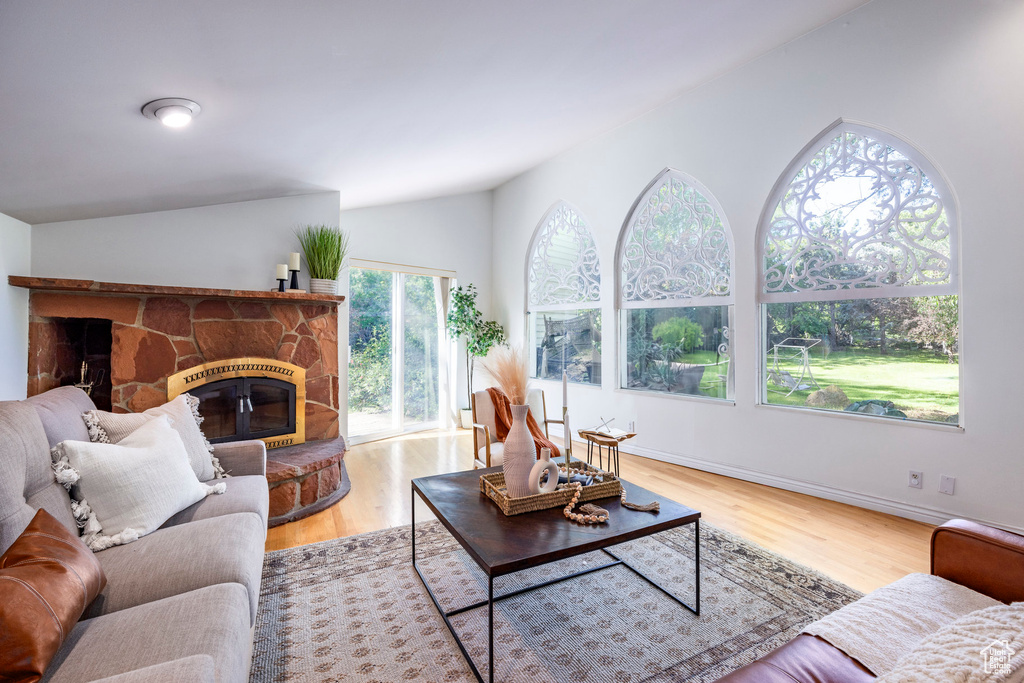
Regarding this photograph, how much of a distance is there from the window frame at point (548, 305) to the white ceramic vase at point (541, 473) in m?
3.02

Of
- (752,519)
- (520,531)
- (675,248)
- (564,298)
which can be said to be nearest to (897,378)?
(752,519)

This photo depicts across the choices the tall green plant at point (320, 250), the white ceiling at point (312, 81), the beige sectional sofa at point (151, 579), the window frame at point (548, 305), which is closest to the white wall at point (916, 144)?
the white ceiling at point (312, 81)

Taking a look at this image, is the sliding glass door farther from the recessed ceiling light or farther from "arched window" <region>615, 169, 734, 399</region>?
the recessed ceiling light

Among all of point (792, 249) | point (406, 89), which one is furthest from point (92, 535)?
point (792, 249)

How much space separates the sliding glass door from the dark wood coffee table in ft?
10.3

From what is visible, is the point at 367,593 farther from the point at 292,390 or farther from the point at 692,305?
the point at 692,305

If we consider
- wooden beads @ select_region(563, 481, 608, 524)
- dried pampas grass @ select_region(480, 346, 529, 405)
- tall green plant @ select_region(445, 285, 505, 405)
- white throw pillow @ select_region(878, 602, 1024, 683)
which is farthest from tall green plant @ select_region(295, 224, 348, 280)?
white throw pillow @ select_region(878, 602, 1024, 683)

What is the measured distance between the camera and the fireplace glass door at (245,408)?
364 centimetres

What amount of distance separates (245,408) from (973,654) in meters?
4.04

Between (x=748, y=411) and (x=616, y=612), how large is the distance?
7.57ft

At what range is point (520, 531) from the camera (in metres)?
1.78

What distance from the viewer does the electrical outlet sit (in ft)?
9.16

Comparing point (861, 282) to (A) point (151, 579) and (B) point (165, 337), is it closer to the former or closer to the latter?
(A) point (151, 579)

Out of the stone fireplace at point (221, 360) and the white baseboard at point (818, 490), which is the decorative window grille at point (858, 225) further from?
the stone fireplace at point (221, 360)
